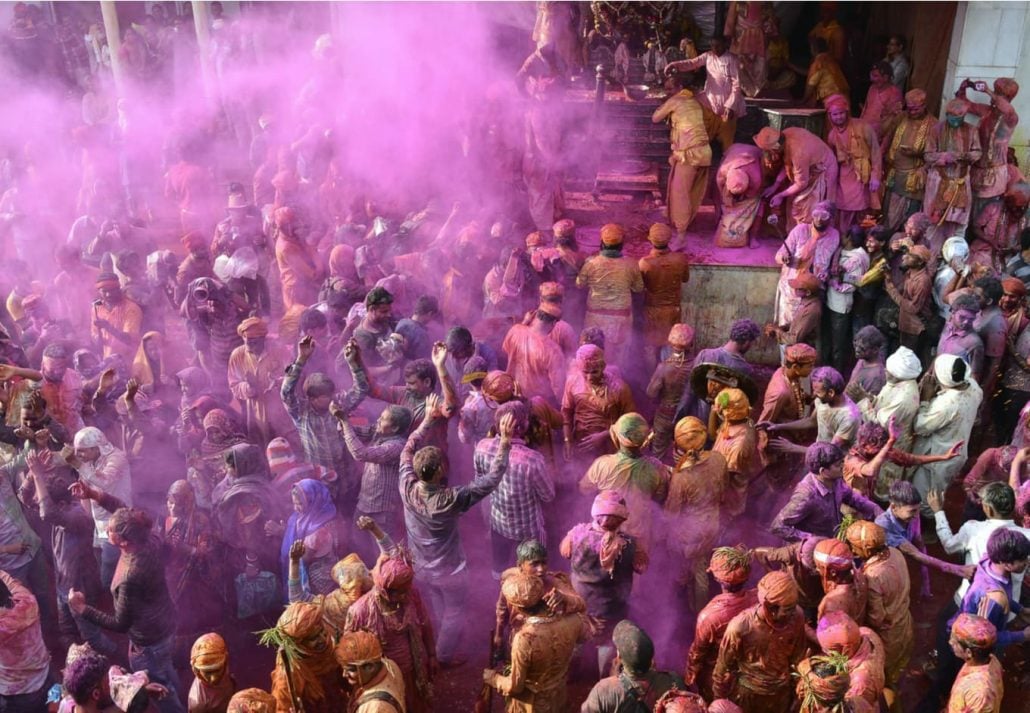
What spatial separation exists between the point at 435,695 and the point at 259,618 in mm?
1146

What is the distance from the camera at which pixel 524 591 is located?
415 centimetres

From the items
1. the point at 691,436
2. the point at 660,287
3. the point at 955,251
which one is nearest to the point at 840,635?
the point at 691,436

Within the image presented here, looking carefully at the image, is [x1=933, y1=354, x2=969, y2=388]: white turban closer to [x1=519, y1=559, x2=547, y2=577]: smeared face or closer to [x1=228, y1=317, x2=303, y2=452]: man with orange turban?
[x1=519, y1=559, x2=547, y2=577]: smeared face

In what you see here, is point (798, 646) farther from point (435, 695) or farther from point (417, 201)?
point (417, 201)

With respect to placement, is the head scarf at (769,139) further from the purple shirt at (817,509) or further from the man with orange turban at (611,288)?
the purple shirt at (817,509)

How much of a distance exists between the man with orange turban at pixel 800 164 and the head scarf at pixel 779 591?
515 cm

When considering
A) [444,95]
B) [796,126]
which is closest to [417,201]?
[444,95]

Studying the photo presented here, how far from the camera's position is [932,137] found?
29.0ft

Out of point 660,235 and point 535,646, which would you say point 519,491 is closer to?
point 535,646

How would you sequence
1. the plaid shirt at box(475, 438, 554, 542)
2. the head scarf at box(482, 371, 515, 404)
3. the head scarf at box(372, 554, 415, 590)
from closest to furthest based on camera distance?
1. the head scarf at box(372, 554, 415, 590)
2. the plaid shirt at box(475, 438, 554, 542)
3. the head scarf at box(482, 371, 515, 404)

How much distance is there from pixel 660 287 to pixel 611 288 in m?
0.46

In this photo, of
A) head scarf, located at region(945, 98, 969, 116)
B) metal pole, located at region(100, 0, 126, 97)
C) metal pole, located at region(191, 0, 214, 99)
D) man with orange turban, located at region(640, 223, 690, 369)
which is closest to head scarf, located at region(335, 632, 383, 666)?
man with orange turban, located at region(640, 223, 690, 369)

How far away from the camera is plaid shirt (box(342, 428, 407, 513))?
5.41m

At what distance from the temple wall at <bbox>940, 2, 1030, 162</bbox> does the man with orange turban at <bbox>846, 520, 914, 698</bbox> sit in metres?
7.22
